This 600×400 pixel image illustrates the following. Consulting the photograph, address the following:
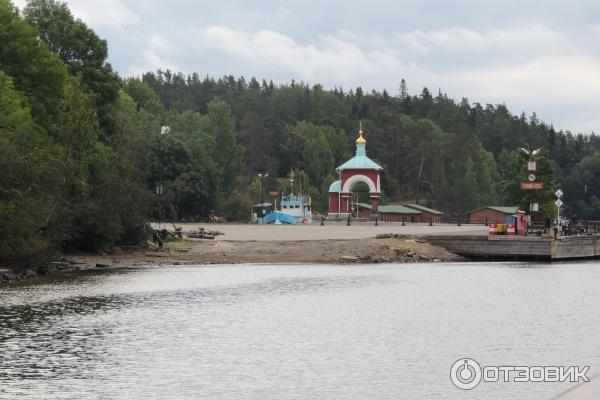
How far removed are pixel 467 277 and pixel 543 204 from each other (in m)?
54.8

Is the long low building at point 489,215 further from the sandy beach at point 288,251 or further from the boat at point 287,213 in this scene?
the sandy beach at point 288,251

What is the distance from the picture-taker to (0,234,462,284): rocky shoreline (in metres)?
75.6

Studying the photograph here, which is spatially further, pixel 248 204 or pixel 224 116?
pixel 224 116

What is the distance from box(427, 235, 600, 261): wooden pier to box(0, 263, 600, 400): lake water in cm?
2355

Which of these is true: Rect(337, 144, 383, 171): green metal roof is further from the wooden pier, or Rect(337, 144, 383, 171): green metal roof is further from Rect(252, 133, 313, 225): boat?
the wooden pier

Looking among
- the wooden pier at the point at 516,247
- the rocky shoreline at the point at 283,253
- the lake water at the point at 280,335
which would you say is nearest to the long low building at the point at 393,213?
the rocky shoreline at the point at 283,253

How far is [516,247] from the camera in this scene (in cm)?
8669

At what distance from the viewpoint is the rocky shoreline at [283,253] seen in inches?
2975

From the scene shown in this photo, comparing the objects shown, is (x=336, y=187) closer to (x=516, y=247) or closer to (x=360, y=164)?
(x=360, y=164)

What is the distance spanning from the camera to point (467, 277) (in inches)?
2623

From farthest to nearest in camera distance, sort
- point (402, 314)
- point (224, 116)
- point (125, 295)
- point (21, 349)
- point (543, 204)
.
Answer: point (224, 116), point (543, 204), point (125, 295), point (402, 314), point (21, 349)

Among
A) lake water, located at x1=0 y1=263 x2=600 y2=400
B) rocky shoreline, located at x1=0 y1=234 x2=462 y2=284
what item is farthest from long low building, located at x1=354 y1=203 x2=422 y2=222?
lake water, located at x1=0 y1=263 x2=600 y2=400

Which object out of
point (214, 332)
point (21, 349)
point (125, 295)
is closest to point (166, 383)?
point (21, 349)

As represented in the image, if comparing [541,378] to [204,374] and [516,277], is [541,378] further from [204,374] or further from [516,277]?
[516,277]
